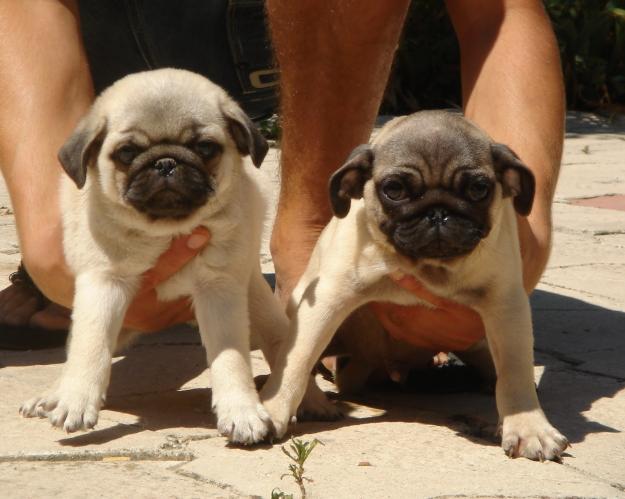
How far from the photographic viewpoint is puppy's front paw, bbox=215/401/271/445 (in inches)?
112

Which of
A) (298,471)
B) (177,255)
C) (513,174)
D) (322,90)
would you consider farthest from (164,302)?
(322,90)

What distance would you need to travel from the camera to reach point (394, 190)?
115 inches

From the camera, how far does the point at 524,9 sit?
3898mm

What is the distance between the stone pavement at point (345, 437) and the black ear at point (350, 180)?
0.56 metres

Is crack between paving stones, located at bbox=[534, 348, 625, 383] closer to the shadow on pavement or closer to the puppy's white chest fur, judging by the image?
the shadow on pavement

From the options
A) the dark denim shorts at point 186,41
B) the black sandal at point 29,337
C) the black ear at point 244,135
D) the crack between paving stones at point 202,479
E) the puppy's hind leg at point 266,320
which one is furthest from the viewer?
the dark denim shorts at point 186,41

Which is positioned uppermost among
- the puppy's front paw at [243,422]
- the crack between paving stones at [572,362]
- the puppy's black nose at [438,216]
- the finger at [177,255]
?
the puppy's black nose at [438,216]

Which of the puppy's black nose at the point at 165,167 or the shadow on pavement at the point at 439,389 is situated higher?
the puppy's black nose at the point at 165,167

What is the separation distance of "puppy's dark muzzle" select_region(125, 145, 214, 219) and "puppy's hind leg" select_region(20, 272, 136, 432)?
0.23m

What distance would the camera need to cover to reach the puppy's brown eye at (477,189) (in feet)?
9.48

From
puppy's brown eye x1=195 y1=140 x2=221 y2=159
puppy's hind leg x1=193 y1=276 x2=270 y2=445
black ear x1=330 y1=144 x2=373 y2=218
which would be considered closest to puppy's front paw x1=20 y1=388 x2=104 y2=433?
puppy's hind leg x1=193 y1=276 x2=270 y2=445

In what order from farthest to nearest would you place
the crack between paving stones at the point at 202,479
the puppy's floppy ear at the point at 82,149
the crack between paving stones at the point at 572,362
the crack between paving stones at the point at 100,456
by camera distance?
1. the crack between paving stones at the point at 572,362
2. the puppy's floppy ear at the point at 82,149
3. the crack between paving stones at the point at 100,456
4. the crack between paving stones at the point at 202,479

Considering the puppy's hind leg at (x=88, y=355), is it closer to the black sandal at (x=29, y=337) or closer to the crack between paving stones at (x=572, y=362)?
the black sandal at (x=29, y=337)

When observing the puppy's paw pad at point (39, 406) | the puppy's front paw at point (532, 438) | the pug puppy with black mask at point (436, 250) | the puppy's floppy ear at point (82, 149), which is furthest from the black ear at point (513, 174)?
the puppy's paw pad at point (39, 406)
